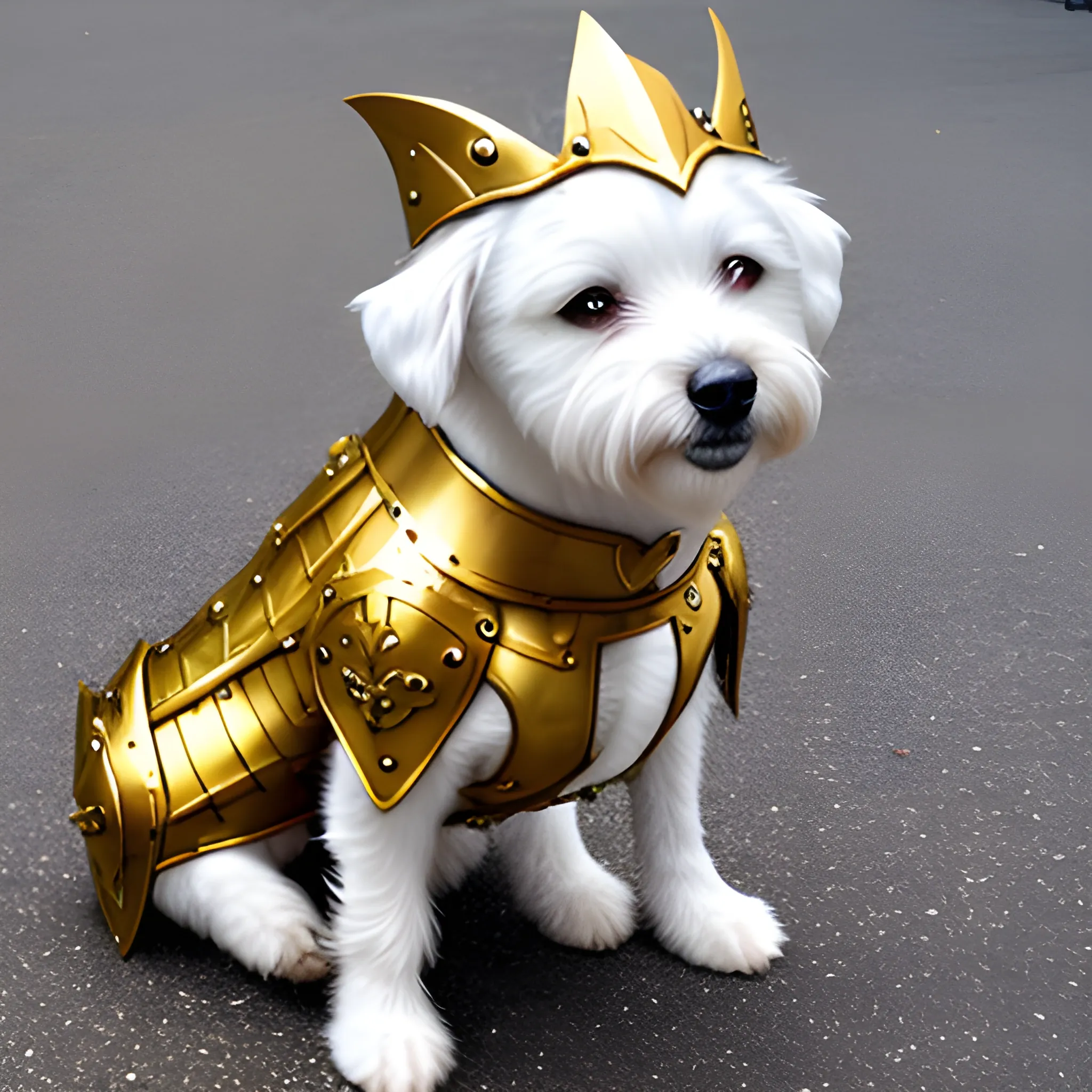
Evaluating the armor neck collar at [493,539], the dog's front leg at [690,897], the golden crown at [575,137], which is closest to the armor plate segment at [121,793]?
the armor neck collar at [493,539]

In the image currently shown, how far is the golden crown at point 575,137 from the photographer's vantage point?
103 cm

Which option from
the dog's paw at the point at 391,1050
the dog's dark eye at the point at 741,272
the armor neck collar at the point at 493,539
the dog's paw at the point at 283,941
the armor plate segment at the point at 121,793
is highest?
the dog's dark eye at the point at 741,272

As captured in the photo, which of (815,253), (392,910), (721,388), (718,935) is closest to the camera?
(721,388)

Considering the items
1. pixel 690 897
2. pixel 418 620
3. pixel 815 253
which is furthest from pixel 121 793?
pixel 815 253

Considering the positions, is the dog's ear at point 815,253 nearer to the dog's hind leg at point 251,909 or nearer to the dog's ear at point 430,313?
the dog's ear at point 430,313

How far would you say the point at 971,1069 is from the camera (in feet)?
5.05

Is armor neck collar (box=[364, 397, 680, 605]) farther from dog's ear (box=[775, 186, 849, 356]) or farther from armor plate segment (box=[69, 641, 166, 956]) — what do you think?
armor plate segment (box=[69, 641, 166, 956])

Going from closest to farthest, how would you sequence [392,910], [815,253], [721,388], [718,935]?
[721,388]
[815,253]
[392,910]
[718,935]

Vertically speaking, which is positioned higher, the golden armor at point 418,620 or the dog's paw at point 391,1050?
the golden armor at point 418,620

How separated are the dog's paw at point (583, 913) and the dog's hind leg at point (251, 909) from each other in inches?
10.9

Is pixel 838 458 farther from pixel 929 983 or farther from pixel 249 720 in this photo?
pixel 249 720

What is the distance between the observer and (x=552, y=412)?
107 cm

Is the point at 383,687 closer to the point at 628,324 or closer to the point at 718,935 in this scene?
the point at 628,324

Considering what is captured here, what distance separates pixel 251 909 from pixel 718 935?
1.75 ft
